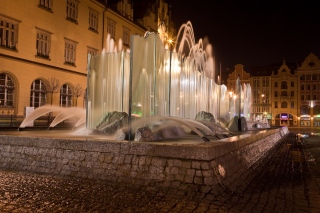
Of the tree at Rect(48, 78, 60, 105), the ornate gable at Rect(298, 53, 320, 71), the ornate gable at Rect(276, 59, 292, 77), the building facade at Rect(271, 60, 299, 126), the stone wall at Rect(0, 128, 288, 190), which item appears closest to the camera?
the stone wall at Rect(0, 128, 288, 190)

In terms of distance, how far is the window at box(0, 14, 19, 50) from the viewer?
23266 mm

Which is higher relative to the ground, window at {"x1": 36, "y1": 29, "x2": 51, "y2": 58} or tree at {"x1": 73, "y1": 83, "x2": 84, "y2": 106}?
window at {"x1": 36, "y1": 29, "x2": 51, "y2": 58}

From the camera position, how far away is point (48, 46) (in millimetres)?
27562

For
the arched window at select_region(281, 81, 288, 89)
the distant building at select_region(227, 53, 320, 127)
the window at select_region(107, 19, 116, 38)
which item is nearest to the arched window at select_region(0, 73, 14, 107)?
the window at select_region(107, 19, 116, 38)

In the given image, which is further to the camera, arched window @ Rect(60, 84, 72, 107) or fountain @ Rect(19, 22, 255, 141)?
arched window @ Rect(60, 84, 72, 107)

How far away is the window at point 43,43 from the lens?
2659 centimetres

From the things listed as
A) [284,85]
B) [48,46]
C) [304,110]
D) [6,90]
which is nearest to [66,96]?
[48,46]

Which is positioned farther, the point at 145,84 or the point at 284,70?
the point at 284,70

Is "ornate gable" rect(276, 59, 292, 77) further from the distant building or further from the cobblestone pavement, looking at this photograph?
the cobblestone pavement

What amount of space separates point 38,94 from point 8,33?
5.55m

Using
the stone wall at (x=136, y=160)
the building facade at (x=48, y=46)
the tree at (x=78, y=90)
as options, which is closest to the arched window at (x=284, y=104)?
the building facade at (x=48, y=46)

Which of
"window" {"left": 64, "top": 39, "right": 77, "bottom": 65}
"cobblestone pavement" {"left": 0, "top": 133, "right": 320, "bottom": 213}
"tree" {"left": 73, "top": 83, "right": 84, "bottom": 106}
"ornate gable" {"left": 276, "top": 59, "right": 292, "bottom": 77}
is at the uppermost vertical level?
"ornate gable" {"left": 276, "top": 59, "right": 292, "bottom": 77}

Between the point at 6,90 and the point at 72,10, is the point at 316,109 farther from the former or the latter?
the point at 6,90

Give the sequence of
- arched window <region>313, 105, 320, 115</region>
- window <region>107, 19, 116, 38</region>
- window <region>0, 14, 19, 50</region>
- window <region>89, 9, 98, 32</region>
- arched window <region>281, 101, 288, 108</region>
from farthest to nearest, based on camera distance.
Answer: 1. arched window <region>281, 101, 288, 108</region>
2. arched window <region>313, 105, 320, 115</region>
3. window <region>107, 19, 116, 38</region>
4. window <region>89, 9, 98, 32</region>
5. window <region>0, 14, 19, 50</region>
